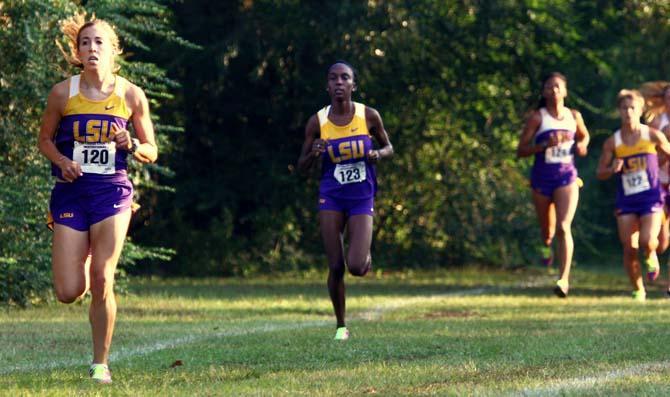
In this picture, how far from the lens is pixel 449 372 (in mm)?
8703

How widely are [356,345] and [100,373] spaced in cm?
275

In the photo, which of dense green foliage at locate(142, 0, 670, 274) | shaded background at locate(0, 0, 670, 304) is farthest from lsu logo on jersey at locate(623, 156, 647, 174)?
dense green foliage at locate(142, 0, 670, 274)

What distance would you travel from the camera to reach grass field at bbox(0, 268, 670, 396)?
8.08m

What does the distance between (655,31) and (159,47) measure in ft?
26.8

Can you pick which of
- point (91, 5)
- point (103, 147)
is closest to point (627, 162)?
point (91, 5)

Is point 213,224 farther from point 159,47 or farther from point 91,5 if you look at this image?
point 91,5

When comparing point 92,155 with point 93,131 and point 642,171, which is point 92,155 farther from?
point 642,171

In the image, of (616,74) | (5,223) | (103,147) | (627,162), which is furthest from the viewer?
(616,74)

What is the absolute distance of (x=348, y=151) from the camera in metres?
11.7

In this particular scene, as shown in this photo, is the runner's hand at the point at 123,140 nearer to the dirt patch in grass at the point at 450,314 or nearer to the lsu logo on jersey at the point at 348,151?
the lsu logo on jersey at the point at 348,151

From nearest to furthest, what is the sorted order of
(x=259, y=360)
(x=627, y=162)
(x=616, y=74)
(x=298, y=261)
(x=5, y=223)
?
(x=259, y=360), (x=5, y=223), (x=627, y=162), (x=298, y=261), (x=616, y=74)

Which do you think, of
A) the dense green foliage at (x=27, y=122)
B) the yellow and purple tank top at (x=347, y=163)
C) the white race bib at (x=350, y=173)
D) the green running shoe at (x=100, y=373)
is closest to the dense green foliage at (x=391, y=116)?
the dense green foliage at (x=27, y=122)

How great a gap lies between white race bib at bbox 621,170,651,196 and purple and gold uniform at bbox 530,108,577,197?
0.75 m

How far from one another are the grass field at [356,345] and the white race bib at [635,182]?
123cm
